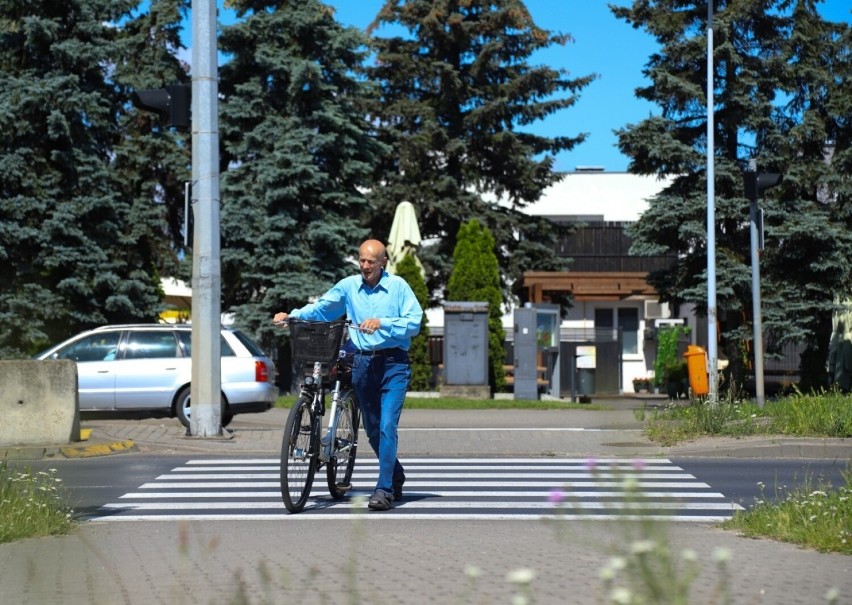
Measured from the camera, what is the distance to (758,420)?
1588 cm

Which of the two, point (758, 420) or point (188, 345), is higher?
point (188, 345)

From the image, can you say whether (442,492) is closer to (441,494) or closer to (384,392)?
(441,494)

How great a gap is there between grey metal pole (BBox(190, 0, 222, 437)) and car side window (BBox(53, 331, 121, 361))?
415 cm

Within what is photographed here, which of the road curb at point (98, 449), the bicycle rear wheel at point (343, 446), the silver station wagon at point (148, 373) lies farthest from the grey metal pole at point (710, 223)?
the bicycle rear wheel at point (343, 446)

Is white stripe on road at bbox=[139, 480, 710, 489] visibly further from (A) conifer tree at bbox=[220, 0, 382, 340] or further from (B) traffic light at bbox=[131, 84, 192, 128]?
(A) conifer tree at bbox=[220, 0, 382, 340]

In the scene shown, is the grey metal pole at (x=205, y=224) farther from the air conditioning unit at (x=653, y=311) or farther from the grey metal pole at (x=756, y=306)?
the air conditioning unit at (x=653, y=311)

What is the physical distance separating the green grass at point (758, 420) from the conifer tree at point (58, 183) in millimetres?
16592

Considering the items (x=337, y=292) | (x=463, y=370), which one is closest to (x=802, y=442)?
(x=337, y=292)

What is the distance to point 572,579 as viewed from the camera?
6.36 m

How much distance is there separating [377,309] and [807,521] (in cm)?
339

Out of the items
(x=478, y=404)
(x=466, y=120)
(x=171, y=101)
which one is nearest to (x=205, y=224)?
(x=171, y=101)

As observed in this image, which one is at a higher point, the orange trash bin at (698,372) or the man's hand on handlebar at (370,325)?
the man's hand on handlebar at (370,325)

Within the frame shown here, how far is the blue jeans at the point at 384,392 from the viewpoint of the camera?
31.1 ft

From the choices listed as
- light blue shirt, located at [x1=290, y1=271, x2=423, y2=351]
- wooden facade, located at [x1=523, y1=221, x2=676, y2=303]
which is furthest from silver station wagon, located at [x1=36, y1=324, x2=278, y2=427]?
wooden facade, located at [x1=523, y1=221, x2=676, y2=303]
